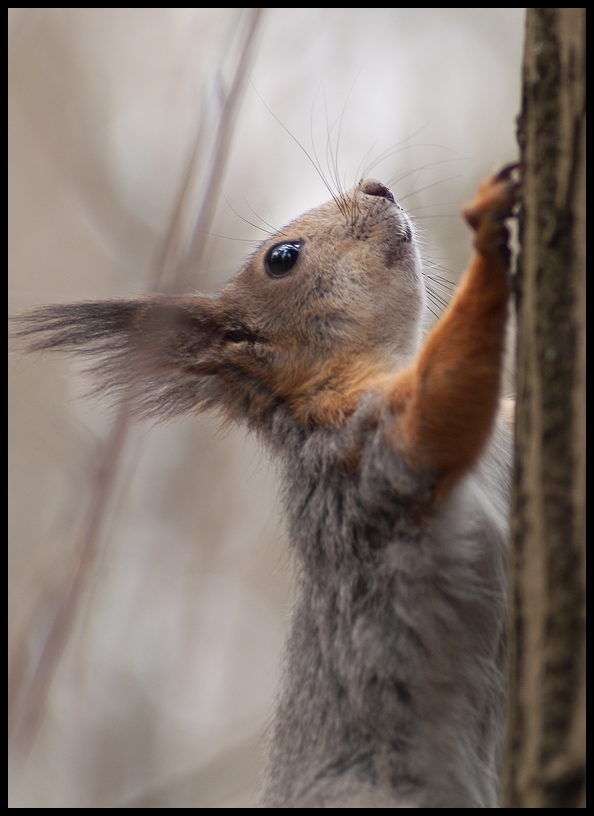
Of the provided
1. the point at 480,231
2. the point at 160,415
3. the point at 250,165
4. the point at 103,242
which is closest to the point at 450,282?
the point at 160,415

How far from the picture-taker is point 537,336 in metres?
1.59

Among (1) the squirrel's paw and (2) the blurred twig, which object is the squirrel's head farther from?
(1) the squirrel's paw

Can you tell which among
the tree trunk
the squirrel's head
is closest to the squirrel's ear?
the squirrel's head

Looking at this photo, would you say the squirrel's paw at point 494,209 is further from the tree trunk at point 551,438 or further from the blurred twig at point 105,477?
the blurred twig at point 105,477

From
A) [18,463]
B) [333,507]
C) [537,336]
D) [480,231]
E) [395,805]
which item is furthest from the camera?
[18,463]

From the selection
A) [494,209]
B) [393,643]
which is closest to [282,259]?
[494,209]

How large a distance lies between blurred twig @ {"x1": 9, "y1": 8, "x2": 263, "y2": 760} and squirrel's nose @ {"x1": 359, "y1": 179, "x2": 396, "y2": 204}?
0.89 meters

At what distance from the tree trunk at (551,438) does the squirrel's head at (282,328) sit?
1.52 meters

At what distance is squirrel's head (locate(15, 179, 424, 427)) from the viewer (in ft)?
10.9

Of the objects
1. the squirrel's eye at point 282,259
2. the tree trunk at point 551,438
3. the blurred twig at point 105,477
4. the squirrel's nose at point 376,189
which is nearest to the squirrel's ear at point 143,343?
the blurred twig at point 105,477

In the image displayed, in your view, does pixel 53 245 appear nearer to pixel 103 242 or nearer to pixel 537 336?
pixel 103 242

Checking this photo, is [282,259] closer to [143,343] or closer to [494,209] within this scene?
[143,343]

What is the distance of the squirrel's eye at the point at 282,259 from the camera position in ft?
12.2

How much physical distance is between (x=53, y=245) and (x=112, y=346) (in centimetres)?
544
